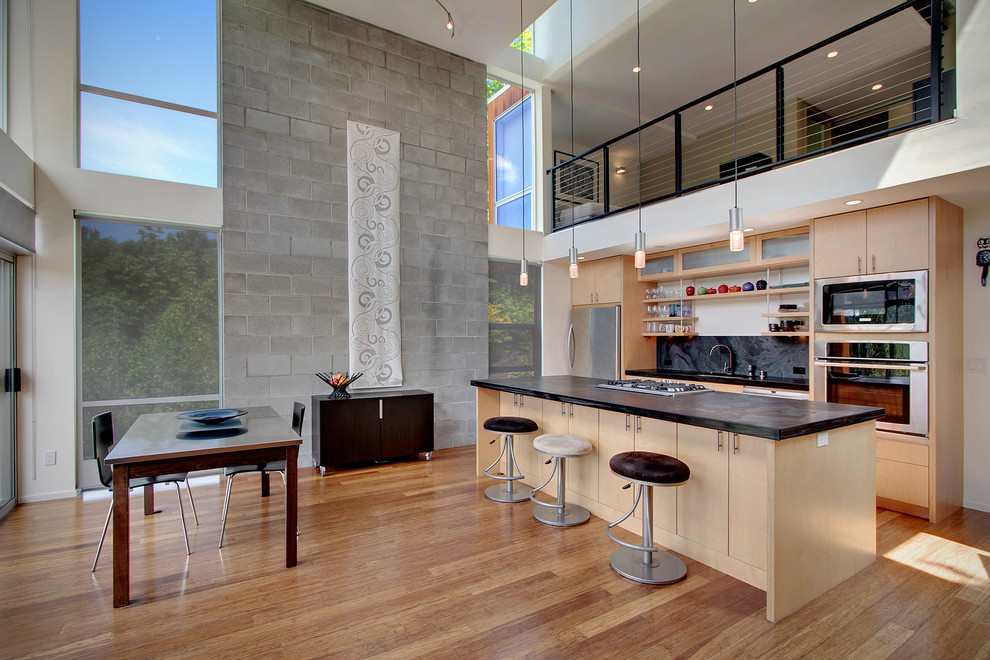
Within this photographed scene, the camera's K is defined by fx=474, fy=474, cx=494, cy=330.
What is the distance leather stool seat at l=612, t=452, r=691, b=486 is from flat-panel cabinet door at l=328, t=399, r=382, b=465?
2836 millimetres

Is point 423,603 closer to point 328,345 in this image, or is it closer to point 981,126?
point 328,345

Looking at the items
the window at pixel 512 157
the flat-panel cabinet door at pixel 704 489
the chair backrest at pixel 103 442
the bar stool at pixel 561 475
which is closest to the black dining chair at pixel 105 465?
the chair backrest at pixel 103 442

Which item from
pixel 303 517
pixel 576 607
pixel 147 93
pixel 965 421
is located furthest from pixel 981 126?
pixel 147 93

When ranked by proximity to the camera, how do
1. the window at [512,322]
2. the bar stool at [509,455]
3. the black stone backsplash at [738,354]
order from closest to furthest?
the bar stool at [509,455] < the black stone backsplash at [738,354] < the window at [512,322]

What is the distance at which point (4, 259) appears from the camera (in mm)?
3430

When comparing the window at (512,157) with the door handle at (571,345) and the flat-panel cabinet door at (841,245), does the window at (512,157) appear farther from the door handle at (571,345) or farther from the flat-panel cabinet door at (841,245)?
the flat-panel cabinet door at (841,245)

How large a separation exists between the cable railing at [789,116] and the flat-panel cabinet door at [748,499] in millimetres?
2436

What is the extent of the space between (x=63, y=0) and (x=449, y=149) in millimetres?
3492

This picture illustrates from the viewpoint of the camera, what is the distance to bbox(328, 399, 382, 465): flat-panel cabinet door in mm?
4492

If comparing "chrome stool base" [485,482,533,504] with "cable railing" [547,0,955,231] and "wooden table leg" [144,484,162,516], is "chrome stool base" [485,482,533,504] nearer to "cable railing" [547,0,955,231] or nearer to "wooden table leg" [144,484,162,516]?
"wooden table leg" [144,484,162,516]

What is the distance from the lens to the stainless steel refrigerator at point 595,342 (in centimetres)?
591

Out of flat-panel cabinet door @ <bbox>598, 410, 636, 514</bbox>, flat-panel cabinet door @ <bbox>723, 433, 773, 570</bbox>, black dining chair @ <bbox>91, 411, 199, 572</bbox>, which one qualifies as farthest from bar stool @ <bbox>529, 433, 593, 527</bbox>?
black dining chair @ <bbox>91, 411, 199, 572</bbox>

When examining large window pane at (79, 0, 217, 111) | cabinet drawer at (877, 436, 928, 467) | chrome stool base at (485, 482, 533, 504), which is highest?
large window pane at (79, 0, 217, 111)

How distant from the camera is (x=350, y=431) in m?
4.61
